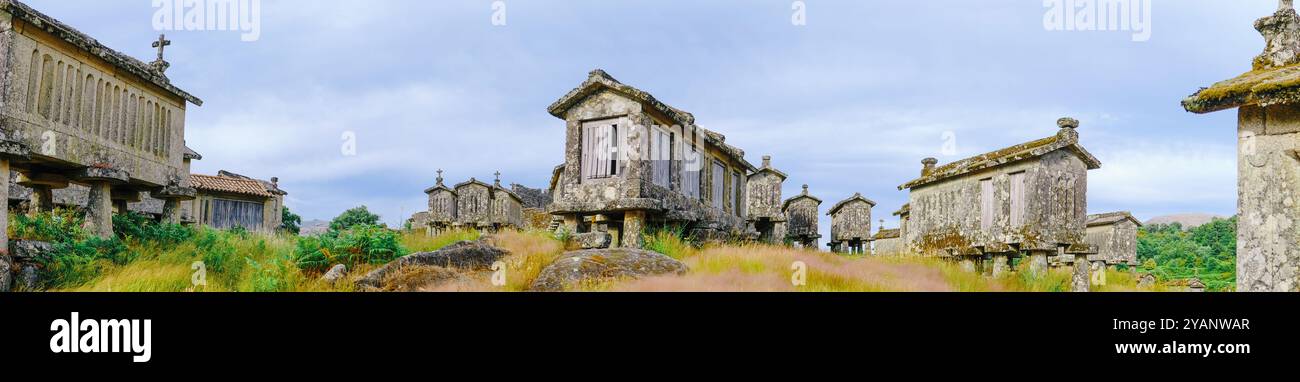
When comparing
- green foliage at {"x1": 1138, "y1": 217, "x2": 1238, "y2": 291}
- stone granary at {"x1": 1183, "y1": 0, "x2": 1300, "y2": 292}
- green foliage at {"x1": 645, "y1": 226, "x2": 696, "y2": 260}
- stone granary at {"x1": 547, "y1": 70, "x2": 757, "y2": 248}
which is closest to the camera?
stone granary at {"x1": 1183, "y1": 0, "x2": 1300, "y2": 292}

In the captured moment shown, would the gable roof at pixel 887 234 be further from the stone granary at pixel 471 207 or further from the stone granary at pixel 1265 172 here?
the stone granary at pixel 1265 172

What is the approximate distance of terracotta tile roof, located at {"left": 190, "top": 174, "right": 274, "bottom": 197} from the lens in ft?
97.9

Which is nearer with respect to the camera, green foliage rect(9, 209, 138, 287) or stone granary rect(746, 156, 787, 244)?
green foliage rect(9, 209, 138, 287)

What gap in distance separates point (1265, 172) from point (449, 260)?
435 inches

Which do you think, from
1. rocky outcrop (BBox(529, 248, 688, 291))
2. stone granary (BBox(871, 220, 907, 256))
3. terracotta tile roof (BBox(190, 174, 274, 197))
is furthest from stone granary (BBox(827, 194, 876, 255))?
terracotta tile roof (BBox(190, 174, 274, 197))

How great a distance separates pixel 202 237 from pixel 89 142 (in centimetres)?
339

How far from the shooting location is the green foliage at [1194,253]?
28.8 m

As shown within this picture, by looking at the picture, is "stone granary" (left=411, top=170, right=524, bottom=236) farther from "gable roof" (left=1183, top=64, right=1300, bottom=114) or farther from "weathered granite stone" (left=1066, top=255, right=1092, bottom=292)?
"gable roof" (left=1183, top=64, right=1300, bottom=114)

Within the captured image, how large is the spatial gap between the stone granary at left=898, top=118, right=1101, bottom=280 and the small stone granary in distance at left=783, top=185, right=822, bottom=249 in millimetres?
10838

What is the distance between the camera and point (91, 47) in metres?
14.3

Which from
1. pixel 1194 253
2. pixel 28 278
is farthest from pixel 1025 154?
pixel 1194 253
